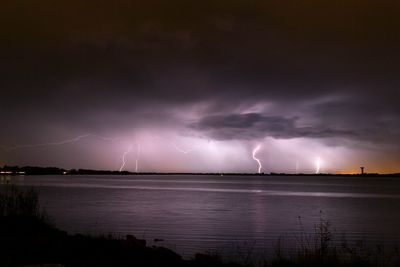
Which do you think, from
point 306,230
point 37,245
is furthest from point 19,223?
point 306,230

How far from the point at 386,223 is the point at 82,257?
32711mm

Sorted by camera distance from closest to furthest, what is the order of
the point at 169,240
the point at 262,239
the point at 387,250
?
the point at 387,250 < the point at 169,240 < the point at 262,239

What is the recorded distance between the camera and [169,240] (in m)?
23.7

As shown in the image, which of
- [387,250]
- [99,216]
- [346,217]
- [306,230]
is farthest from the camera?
[346,217]

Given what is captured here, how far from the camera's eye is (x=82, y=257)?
1161 centimetres

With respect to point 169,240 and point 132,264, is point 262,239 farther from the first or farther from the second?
point 132,264

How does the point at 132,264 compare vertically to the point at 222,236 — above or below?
above

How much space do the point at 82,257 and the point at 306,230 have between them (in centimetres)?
2280

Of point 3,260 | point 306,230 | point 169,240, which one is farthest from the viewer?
point 306,230

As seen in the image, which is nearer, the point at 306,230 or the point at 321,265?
the point at 321,265

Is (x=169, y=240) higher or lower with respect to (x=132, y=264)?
lower

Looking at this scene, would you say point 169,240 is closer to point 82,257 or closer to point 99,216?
point 82,257

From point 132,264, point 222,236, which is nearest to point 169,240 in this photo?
point 222,236

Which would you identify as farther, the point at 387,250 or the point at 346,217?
the point at 346,217
